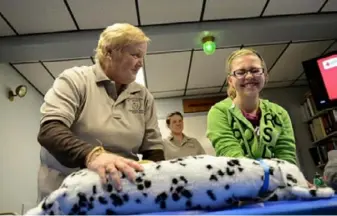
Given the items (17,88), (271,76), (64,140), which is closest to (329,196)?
(64,140)

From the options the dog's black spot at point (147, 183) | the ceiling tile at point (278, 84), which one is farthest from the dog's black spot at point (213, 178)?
the ceiling tile at point (278, 84)

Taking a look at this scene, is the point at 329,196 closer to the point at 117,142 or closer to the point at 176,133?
the point at 117,142

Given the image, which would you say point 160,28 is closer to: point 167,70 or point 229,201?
point 167,70

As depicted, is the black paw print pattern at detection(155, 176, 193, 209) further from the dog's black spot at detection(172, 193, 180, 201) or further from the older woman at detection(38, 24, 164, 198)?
the older woman at detection(38, 24, 164, 198)

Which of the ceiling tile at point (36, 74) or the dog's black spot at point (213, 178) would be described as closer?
the dog's black spot at point (213, 178)

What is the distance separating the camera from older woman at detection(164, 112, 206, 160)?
9.97 ft

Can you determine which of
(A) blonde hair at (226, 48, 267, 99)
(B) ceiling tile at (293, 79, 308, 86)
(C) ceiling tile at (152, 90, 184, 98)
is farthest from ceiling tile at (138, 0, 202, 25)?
(B) ceiling tile at (293, 79, 308, 86)

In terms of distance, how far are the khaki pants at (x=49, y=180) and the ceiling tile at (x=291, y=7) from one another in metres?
2.18

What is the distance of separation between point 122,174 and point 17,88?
2754 mm

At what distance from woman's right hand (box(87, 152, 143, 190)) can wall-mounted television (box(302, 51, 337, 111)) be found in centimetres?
292

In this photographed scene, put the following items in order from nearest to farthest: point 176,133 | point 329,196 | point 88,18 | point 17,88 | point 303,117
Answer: point 329,196
point 88,18
point 17,88
point 176,133
point 303,117

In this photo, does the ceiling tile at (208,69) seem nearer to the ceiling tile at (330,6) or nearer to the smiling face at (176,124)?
the smiling face at (176,124)

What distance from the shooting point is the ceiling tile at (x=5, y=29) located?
8.11 ft

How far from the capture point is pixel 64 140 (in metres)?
0.79
